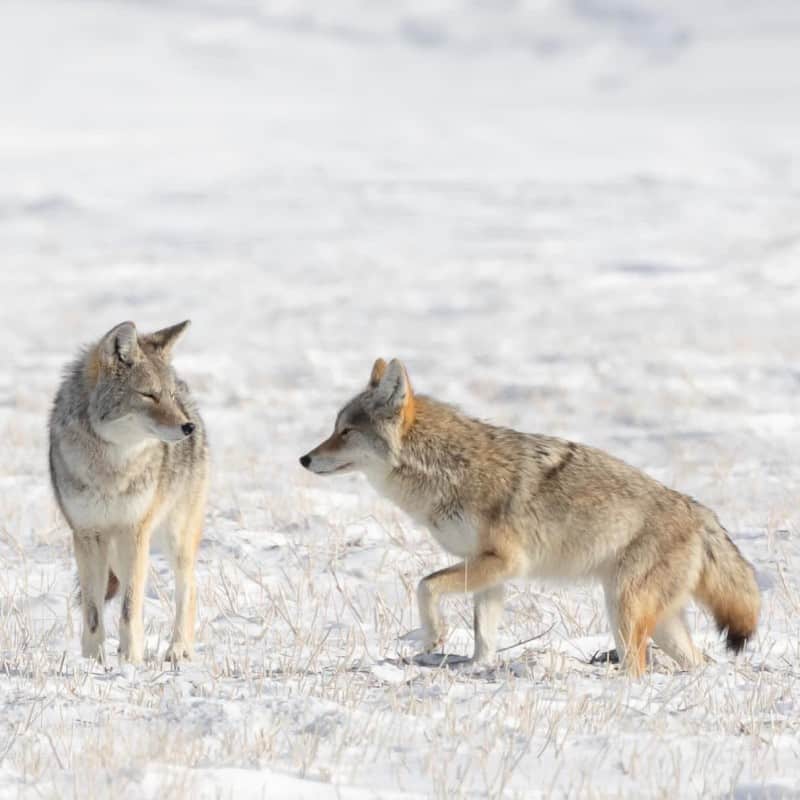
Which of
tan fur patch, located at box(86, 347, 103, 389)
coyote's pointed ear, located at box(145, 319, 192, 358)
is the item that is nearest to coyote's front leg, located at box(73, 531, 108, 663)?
tan fur patch, located at box(86, 347, 103, 389)

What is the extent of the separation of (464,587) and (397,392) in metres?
1.18

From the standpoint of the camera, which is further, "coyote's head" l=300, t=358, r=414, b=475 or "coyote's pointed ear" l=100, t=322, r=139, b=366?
"coyote's head" l=300, t=358, r=414, b=475

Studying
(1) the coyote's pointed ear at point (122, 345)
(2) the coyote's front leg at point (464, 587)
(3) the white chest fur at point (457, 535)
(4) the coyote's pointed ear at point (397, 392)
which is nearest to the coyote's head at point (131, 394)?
(1) the coyote's pointed ear at point (122, 345)

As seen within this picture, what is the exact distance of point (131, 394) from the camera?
6.64 meters

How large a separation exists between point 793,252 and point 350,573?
30.6 meters

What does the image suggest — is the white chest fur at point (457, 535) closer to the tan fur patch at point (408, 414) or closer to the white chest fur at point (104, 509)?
the tan fur patch at point (408, 414)

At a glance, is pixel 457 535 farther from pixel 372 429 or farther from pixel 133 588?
pixel 133 588

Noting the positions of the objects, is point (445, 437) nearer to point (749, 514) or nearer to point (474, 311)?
point (749, 514)

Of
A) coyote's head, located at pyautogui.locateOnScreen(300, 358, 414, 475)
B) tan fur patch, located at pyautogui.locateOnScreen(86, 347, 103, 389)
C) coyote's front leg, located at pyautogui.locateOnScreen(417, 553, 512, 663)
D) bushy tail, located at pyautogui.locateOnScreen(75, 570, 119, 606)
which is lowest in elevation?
bushy tail, located at pyautogui.locateOnScreen(75, 570, 119, 606)

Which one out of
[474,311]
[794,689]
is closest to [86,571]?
[794,689]

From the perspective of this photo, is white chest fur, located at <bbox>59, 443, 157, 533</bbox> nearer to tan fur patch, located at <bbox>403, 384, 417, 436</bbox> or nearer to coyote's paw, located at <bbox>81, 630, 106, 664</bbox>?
coyote's paw, located at <bbox>81, 630, 106, 664</bbox>

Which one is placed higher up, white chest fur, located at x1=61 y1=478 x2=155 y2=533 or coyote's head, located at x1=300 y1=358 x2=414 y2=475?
coyote's head, located at x1=300 y1=358 x2=414 y2=475

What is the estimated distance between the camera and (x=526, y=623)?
7.02 m

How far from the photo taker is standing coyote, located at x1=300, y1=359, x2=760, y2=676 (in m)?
6.16
